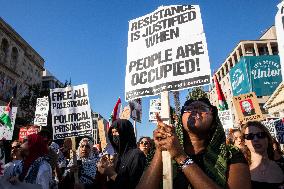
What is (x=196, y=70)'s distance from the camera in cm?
345

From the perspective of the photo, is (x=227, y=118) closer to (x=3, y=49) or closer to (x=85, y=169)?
(x=85, y=169)

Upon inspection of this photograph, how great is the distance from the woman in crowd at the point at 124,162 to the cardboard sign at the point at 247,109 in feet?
22.3

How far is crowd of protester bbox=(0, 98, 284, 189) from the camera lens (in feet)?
6.95

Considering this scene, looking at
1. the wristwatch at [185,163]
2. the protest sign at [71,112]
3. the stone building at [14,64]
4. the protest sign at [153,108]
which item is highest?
the stone building at [14,64]

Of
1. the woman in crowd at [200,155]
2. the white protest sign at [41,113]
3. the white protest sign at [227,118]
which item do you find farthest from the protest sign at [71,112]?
the white protest sign at [227,118]

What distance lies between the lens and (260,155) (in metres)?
3.59

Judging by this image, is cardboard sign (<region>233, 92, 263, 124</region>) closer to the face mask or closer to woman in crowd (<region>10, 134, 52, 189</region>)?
the face mask

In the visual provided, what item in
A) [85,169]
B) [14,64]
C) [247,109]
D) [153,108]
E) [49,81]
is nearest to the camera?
[85,169]

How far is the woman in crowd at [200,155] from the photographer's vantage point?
2.08 m

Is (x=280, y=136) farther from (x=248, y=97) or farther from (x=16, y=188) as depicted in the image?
(x=16, y=188)

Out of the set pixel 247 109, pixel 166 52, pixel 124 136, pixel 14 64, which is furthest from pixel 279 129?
pixel 14 64

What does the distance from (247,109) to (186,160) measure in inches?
356

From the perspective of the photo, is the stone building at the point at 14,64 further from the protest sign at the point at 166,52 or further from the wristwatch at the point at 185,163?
the wristwatch at the point at 185,163

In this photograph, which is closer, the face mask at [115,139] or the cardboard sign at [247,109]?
the face mask at [115,139]
